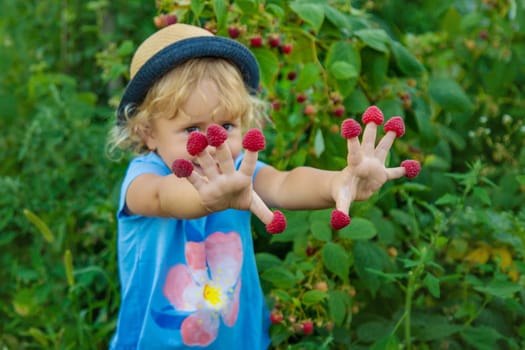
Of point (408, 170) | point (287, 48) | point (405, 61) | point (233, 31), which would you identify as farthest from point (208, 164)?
point (405, 61)

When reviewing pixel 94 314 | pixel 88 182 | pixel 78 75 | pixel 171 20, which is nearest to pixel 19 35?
pixel 78 75

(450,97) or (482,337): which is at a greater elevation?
(450,97)

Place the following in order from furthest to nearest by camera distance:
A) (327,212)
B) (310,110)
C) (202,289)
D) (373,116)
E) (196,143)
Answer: (310,110) → (327,212) → (202,289) → (373,116) → (196,143)

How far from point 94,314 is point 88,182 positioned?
0.46m

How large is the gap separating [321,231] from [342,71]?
1.45ft

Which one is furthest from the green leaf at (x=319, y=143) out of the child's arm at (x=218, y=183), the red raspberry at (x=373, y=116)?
the red raspberry at (x=373, y=116)

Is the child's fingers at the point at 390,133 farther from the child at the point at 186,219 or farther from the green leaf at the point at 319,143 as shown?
the green leaf at the point at 319,143

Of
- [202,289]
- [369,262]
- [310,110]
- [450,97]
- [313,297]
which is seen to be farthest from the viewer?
[450,97]

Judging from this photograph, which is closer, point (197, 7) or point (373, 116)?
point (373, 116)

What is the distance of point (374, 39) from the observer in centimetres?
227

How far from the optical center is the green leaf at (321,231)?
6.63ft

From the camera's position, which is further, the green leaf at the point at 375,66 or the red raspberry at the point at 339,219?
the green leaf at the point at 375,66

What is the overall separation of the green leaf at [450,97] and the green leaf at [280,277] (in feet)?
2.87

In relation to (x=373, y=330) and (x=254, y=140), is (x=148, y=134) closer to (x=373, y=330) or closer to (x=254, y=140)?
(x=254, y=140)
